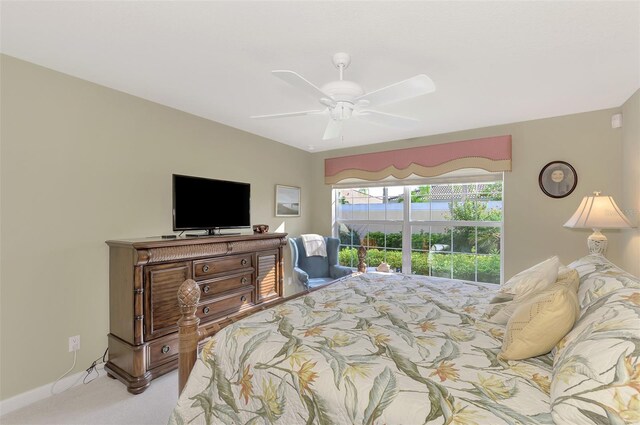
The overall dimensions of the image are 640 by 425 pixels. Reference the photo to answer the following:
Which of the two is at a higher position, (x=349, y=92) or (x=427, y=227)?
(x=349, y=92)

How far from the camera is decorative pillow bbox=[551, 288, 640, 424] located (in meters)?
0.78

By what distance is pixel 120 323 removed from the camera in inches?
95.6

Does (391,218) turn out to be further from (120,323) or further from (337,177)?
(120,323)

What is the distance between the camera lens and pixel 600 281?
1427 mm

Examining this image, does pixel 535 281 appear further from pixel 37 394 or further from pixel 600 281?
pixel 37 394

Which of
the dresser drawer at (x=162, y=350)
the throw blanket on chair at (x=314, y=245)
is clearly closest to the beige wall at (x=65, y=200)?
the dresser drawer at (x=162, y=350)

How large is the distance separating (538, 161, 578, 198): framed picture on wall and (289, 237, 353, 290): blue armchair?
2.54 metres

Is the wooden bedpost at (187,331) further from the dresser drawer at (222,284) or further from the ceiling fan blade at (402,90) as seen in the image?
the ceiling fan blade at (402,90)

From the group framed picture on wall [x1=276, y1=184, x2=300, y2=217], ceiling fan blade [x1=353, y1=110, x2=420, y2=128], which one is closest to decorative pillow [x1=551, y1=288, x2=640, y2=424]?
ceiling fan blade [x1=353, y1=110, x2=420, y2=128]

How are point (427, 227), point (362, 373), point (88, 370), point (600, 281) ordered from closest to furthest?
point (362, 373) < point (600, 281) < point (88, 370) < point (427, 227)

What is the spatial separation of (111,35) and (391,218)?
3.78 meters

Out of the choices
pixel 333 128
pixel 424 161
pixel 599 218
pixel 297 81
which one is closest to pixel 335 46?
pixel 297 81

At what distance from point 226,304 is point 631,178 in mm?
4032

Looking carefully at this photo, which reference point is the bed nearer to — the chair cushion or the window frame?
the window frame
